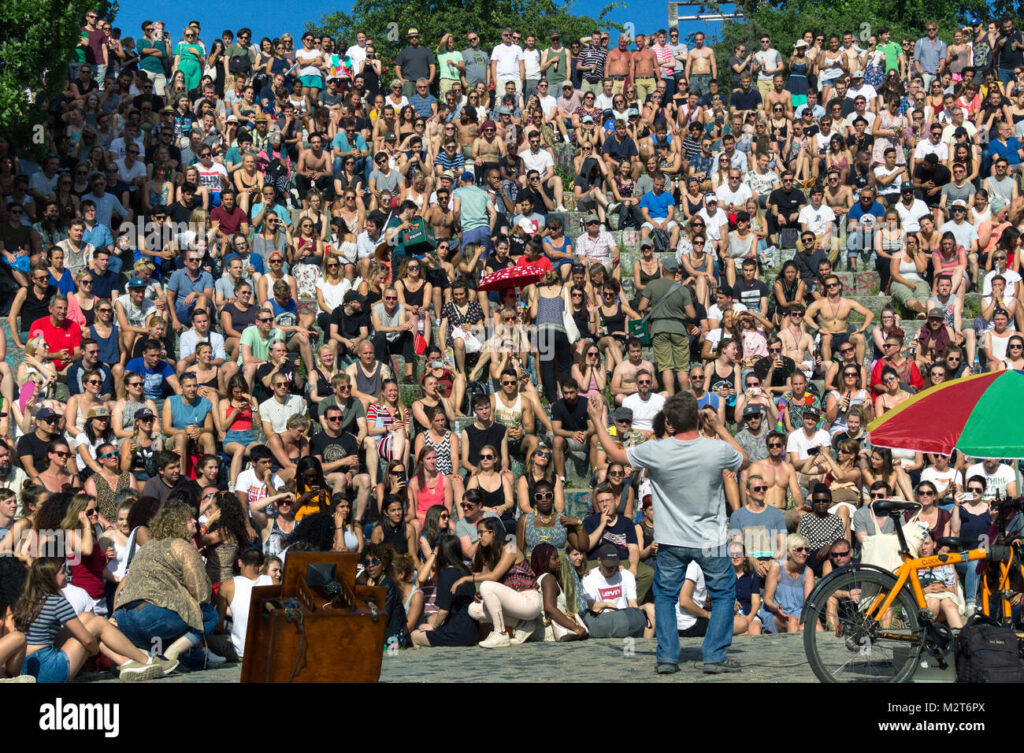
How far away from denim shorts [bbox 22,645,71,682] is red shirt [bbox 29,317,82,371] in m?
6.30

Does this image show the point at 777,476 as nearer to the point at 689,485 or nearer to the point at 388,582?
the point at 388,582

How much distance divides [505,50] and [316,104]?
3722 millimetres

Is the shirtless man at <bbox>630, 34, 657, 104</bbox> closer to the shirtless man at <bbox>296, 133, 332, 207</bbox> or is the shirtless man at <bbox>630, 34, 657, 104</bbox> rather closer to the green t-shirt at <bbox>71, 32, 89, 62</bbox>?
the shirtless man at <bbox>296, 133, 332, 207</bbox>

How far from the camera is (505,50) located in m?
24.2

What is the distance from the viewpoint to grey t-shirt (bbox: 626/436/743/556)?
8414mm

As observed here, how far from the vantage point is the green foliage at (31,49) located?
1773 cm

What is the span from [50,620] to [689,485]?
436 cm

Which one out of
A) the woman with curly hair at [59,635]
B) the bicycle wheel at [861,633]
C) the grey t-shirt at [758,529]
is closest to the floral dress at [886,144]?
the grey t-shirt at [758,529]

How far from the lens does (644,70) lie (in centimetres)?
2431

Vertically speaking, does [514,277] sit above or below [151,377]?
above

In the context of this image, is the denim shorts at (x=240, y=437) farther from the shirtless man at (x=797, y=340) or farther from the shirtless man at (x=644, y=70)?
the shirtless man at (x=644, y=70)

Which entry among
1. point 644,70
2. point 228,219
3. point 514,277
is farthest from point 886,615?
point 644,70
